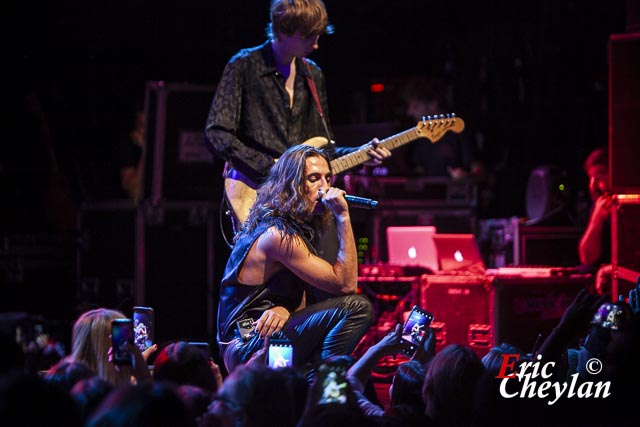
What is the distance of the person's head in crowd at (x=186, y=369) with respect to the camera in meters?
3.60

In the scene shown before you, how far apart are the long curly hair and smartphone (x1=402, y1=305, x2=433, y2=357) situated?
2.58 ft

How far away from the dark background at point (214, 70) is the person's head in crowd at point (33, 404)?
6755 mm

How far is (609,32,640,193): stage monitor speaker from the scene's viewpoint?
19.0 ft

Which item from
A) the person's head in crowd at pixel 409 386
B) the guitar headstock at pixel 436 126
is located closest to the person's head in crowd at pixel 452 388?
the person's head in crowd at pixel 409 386

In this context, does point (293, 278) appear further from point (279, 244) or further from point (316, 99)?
point (316, 99)

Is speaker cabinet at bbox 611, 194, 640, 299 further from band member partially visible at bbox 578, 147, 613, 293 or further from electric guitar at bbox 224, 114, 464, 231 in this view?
electric guitar at bbox 224, 114, 464, 231

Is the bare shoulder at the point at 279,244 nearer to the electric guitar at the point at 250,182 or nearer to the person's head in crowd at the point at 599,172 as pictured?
the electric guitar at the point at 250,182

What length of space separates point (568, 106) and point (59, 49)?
239 inches

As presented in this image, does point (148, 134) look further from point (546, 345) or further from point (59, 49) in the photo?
point (546, 345)

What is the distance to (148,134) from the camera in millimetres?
8406

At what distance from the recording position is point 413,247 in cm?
745

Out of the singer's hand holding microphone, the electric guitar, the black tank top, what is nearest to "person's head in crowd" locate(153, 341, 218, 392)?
the black tank top

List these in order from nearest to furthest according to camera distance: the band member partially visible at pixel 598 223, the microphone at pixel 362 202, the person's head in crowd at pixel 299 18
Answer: the microphone at pixel 362 202 → the person's head in crowd at pixel 299 18 → the band member partially visible at pixel 598 223

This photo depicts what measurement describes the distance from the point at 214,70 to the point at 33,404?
28.2ft
